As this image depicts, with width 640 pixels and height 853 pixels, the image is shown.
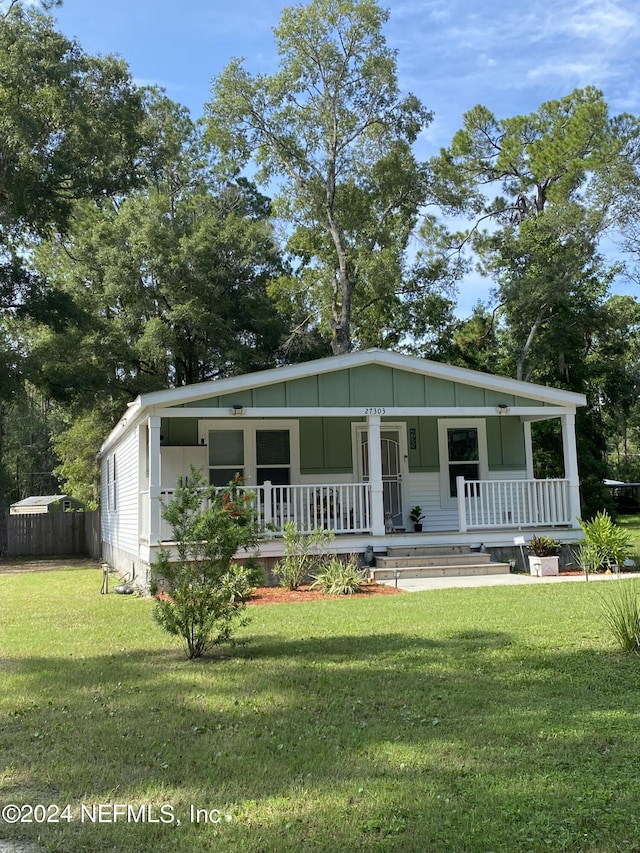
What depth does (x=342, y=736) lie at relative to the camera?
407 centimetres

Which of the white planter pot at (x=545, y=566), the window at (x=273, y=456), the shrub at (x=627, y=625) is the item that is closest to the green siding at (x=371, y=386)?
the window at (x=273, y=456)

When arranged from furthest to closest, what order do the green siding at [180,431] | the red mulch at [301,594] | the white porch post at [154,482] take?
the green siding at [180,431] < the white porch post at [154,482] < the red mulch at [301,594]

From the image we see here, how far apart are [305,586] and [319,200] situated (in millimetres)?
20059

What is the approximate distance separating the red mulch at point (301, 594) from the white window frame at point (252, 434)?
3.10 m

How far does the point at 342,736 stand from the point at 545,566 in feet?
27.1

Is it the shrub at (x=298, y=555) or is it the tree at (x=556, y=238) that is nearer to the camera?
the shrub at (x=298, y=555)

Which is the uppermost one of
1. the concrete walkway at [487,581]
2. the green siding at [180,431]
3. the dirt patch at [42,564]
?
the green siding at [180,431]

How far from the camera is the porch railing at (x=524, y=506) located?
499 inches

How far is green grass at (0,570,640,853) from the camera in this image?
297 cm

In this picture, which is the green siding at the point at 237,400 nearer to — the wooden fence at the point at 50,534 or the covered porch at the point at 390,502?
the covered porch at the point at 390,502

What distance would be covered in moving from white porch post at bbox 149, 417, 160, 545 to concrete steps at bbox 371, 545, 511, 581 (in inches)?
140

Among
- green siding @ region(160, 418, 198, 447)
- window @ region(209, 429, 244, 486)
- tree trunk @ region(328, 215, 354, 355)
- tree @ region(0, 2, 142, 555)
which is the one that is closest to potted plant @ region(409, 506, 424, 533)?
window @ region(209, 429, 244, 486)

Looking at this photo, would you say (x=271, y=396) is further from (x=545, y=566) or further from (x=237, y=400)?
(x=545, y=566)

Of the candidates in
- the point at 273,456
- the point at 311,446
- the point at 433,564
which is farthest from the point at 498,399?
the point at 273,456
